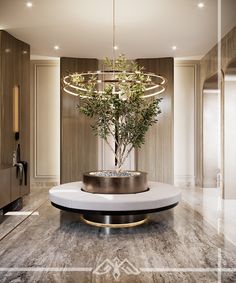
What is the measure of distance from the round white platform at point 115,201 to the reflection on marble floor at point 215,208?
74 centimetres

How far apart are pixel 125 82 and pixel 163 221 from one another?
1.98m

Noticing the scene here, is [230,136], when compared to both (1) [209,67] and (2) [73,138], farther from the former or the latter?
(2) [73,138]

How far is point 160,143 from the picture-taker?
23.6 feet

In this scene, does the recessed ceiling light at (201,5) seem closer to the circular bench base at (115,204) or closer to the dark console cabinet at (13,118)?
the circular bench base at (115,204)

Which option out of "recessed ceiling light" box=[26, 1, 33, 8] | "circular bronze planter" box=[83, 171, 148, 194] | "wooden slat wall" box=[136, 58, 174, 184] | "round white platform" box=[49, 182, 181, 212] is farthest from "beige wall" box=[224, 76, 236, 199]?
"recessed ceiling light" box=[26, 1, 33, 8]

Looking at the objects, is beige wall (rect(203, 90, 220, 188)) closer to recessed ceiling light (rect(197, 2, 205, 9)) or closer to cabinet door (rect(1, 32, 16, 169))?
recessed ceiling light (rect(197, 2, 205, 9))

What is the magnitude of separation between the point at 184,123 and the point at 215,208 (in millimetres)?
2906

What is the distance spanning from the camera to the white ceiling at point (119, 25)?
14.8ft

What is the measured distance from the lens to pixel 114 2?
174 inches

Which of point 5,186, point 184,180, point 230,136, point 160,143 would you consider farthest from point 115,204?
point 184,180

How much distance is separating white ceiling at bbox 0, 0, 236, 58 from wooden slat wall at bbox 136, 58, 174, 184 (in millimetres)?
453

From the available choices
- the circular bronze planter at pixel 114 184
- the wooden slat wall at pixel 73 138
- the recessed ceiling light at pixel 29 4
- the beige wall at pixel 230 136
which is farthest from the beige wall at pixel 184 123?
the recessed ceiling light at pixel 29 4

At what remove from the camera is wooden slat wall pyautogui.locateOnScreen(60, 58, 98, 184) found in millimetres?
7141

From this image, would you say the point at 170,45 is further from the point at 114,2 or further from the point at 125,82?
the point at 125,82
